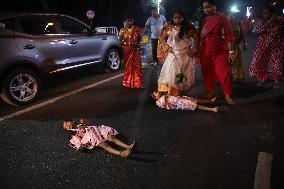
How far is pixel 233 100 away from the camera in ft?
22.4

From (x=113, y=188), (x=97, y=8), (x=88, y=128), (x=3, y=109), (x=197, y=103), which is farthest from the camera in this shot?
(x=97, y=8)

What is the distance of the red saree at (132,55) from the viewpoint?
25.4 ft

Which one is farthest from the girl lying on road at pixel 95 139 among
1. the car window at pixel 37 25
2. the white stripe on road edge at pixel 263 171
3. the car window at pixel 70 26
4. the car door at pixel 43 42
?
the car window at pixel 70 26

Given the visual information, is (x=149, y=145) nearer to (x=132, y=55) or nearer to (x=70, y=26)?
(x=132, y=55)

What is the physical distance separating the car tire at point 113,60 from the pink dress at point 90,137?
17.2 ft

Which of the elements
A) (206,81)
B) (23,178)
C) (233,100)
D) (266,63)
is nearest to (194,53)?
(206,81)

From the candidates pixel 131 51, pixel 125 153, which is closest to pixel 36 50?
pixel 131 51

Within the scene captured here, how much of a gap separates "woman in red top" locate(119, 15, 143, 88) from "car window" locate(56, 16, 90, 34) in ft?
4.55

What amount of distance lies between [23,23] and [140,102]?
283cm

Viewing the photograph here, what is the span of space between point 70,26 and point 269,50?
15.3ft

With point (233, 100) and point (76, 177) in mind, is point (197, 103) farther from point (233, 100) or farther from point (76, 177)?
point (76, 177)

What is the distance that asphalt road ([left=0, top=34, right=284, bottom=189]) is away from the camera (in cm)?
387

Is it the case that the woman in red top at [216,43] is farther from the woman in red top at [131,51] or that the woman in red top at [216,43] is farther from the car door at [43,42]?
the car door at [43,42]

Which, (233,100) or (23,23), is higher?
(23,23)
